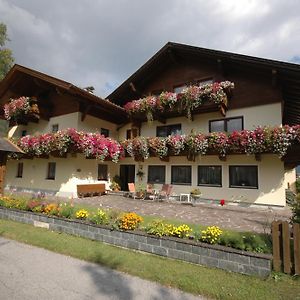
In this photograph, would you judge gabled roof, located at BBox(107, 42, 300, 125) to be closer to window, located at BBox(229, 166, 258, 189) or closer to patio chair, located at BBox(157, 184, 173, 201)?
window, located at BBox(229, 166, 258, 189)

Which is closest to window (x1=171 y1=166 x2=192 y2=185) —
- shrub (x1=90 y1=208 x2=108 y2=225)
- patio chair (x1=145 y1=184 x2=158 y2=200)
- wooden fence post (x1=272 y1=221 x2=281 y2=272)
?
patio chair (x1=145 y1=184 x2=158 y2=200)

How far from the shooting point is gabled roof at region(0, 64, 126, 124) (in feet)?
51.6

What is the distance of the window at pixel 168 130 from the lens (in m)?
17.9

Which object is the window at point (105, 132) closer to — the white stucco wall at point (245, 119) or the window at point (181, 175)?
the white stucco wall at point (245, 119)

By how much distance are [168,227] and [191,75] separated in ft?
44.4

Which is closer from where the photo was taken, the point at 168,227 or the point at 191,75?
the point at 168,227

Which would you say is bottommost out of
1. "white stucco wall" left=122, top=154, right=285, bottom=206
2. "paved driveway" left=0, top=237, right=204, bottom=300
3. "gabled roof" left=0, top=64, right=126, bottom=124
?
"paved driveway" left=0, top=237, right=204, bottom=300

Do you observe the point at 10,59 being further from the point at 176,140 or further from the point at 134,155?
the point at 176,140

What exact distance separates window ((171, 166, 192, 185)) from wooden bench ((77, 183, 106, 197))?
504 cm

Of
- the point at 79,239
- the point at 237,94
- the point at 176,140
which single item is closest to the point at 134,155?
the point at 176,140

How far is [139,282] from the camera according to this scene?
187 inches

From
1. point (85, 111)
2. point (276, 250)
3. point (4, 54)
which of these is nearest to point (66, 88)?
point (85, 111)

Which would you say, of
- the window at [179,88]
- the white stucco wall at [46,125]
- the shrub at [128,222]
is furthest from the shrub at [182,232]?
the window at [179,88]

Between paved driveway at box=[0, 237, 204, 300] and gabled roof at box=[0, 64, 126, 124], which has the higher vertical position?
gabled roof at box=[0, 64, 126, 124]
